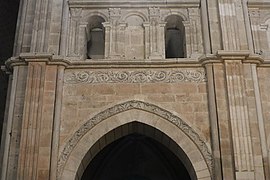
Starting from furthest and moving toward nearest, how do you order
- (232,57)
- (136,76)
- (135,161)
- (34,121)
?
(135,161) → (136,76) → (232,57) → (34,121)

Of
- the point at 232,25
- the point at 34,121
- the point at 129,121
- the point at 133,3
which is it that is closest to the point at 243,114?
the point at 232,25

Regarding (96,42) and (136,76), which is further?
(96,42)

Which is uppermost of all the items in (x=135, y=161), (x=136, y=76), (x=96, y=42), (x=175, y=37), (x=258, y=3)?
(x=258, y=3)

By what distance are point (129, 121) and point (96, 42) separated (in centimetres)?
328

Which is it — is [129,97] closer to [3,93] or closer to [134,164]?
[134,164]

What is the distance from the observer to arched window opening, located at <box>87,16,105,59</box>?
39.3 ft

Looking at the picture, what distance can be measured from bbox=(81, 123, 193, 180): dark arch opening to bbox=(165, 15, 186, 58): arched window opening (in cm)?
348

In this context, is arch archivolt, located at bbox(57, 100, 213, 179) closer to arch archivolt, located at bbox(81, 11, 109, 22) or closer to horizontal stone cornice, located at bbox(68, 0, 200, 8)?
arch archivolt, located at bbox(81, 11, 109, 22)

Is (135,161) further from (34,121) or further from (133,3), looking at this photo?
(34,121)

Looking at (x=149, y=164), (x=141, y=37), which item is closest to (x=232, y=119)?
(x=141, y=37)

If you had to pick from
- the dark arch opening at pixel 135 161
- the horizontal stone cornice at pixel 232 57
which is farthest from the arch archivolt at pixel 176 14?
the dark arch opening at pixel 135 161

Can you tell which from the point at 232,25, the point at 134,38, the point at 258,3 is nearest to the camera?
the point at 232,25

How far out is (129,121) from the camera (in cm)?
1003

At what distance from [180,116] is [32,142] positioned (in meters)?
3.46
